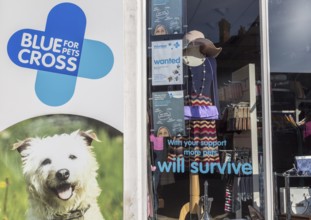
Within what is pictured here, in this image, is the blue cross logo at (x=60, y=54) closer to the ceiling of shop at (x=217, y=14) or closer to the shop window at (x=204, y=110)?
the shop window at (x=204, y=110)

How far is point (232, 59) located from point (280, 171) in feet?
4.08

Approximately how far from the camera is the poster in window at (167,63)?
4672 millimetres

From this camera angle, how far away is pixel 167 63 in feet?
15.4

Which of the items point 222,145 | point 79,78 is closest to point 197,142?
point 222,145

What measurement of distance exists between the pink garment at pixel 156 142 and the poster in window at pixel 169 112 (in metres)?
0.06

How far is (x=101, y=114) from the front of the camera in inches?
→ 170

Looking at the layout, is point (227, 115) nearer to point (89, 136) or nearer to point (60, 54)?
point (89, 136)

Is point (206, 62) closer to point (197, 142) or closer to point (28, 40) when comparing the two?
point (197, 142)

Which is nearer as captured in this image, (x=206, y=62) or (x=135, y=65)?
(x=135, y=65)

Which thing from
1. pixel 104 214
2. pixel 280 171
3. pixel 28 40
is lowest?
pixel 104 214

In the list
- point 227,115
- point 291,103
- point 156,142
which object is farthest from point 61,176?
point 291,103

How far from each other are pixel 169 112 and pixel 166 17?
0.95 m

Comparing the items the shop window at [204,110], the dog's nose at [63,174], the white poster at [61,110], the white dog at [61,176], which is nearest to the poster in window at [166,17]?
the shop window at [204,110]

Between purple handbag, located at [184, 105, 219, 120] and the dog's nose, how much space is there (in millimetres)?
1323
